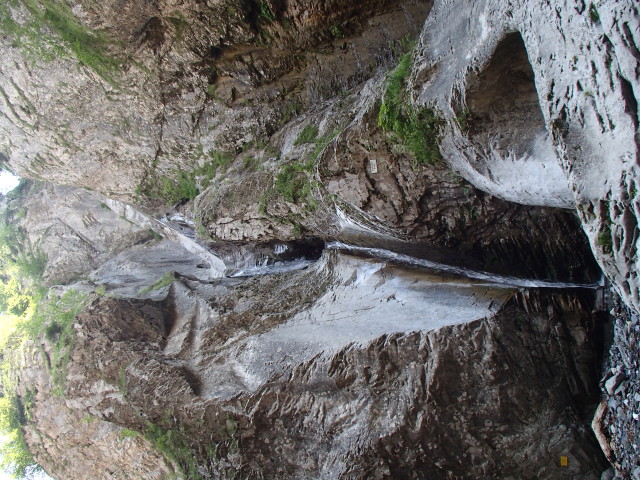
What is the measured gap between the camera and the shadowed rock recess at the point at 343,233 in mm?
4574

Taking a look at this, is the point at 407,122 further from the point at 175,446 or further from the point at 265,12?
the point at 175,446

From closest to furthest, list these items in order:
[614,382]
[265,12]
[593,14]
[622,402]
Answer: [593,14]
[622,402]
[614,382]
[265,12]

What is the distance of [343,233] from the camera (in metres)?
7.86

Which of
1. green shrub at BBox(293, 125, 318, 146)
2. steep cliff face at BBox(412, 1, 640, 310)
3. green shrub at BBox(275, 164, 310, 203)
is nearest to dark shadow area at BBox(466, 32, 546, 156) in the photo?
steep cliff face at BBox(412, 1, 640, 310)

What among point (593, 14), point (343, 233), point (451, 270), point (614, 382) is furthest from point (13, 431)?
point (593, 14)

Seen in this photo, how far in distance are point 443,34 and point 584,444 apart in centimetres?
493

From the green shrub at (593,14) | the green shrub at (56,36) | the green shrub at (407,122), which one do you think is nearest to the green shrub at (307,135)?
the green shrub at (407,122)

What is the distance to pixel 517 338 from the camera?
560 cm

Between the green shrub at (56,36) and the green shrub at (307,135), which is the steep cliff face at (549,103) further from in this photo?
the green shrub at (56,36)

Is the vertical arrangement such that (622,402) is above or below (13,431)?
below

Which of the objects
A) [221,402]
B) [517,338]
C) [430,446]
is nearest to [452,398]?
[430,446]

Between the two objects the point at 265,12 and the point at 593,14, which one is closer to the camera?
the point at 593,14

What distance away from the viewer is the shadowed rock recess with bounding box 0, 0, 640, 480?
457 centimetres

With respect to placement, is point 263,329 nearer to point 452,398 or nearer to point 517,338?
point 452,398
